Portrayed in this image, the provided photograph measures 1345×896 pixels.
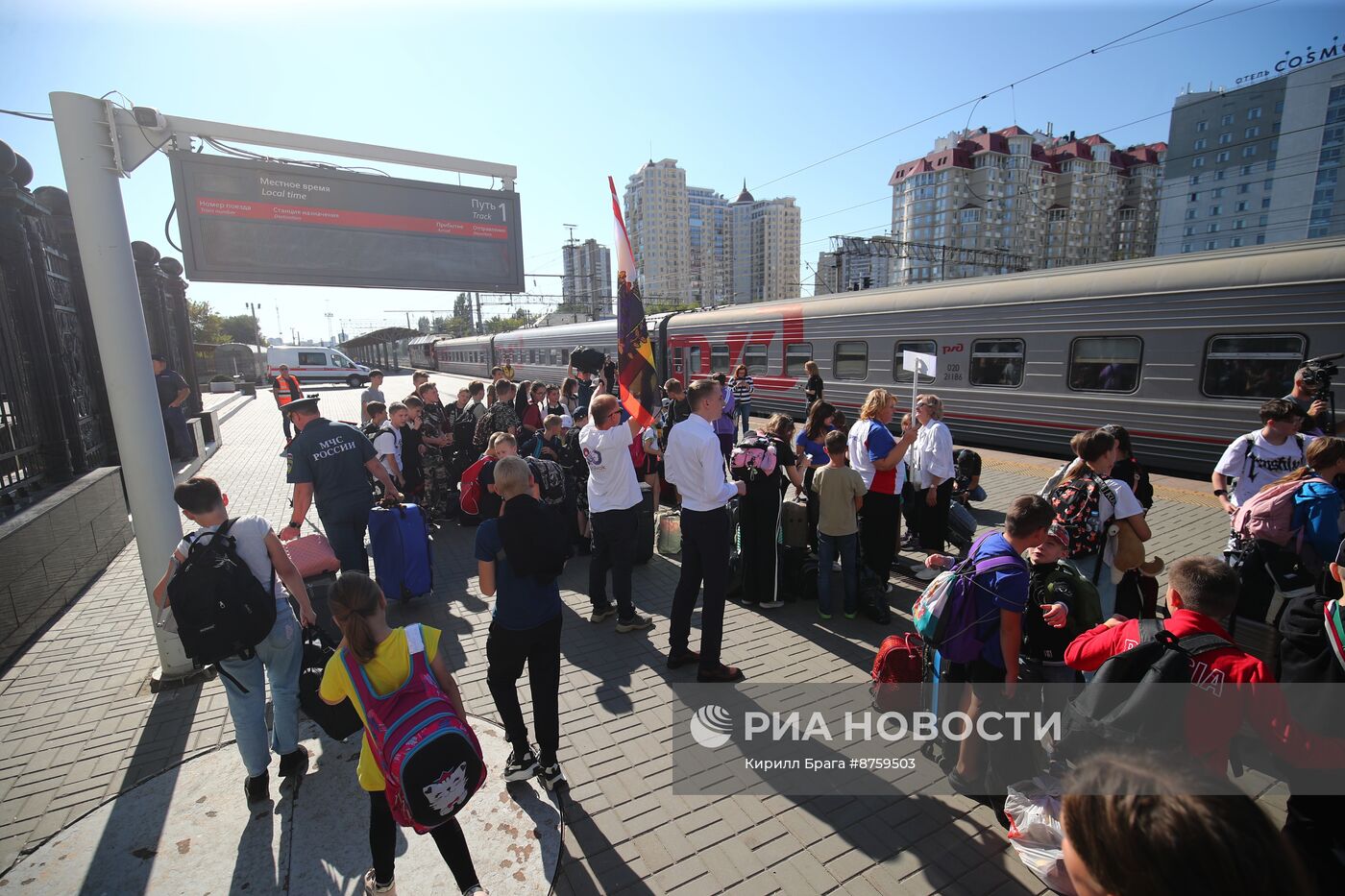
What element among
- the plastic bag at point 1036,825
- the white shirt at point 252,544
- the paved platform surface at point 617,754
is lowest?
the paved platform surface at point 617,754

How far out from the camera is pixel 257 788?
314cm

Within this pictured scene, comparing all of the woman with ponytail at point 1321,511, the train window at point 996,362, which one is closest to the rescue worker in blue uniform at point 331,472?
the woman with ponytail at point 1321,511

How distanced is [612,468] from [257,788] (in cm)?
280

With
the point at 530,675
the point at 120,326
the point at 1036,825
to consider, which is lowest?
the point at 1036,825

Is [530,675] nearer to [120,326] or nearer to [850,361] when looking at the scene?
[120,326]

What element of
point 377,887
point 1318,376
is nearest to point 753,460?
point 377,887

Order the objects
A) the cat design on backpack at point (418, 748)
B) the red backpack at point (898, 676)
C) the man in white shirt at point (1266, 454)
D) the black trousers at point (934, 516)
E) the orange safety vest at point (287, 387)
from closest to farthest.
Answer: the cat design on backpack at point (418, 748)
the red backpack at point (898, 676)
the man in white shirt at point (1266, 454)
the black trousers at point (934, 516)
the orange safety vest at point (287, 387)

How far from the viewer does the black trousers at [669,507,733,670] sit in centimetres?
403

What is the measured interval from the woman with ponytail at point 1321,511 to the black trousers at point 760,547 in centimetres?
312

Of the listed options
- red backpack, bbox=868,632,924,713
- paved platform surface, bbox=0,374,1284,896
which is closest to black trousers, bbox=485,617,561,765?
paved platform surface, bbox=0,374,1284,896

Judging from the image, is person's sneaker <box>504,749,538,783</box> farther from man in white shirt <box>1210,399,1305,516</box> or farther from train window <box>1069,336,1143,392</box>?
train window <box>1069,336,1143,392</box>

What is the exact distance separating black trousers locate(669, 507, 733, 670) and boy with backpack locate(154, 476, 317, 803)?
218 cm

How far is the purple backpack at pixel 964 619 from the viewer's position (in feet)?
9.25

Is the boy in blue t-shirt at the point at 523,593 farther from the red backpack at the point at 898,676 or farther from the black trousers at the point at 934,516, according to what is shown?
the black trousers at the point at 934,516
